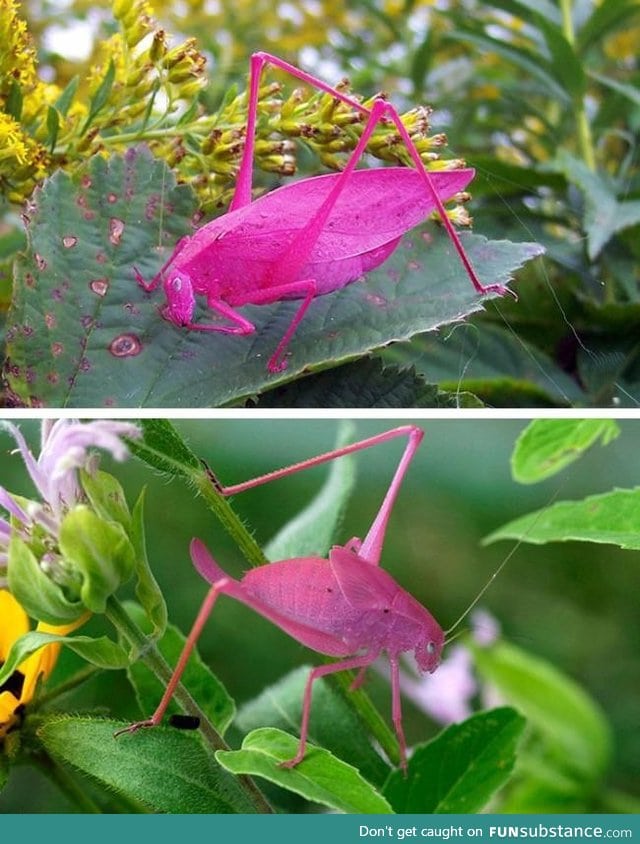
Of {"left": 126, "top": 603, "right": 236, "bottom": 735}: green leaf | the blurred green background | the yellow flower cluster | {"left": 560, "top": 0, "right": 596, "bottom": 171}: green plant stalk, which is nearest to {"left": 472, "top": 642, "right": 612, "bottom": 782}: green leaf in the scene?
the blurred green background

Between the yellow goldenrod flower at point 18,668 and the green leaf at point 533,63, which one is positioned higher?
the green leaf at point 533,63

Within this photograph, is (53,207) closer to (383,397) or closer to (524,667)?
(383,397)

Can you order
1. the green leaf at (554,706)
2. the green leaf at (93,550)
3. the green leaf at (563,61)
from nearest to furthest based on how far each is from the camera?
the green leaf at (93,550), the green leaf at (554,706), the green leaf at (563,61)

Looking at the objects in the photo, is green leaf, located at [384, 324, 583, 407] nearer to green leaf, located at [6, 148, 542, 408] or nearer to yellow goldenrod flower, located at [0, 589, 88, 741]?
green leaf, located at [6, 148, 542, 408]

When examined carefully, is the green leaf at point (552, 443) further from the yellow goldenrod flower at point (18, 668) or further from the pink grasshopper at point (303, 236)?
the yellow goldenrod flower at point (18, 668)

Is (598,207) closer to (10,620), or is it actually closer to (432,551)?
(432,551)

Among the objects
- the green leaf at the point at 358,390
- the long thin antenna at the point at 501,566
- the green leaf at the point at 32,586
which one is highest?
the green leaf at the point at 358,390

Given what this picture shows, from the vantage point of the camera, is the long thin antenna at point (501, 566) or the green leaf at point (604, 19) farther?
the green leaf at point (604, 19)

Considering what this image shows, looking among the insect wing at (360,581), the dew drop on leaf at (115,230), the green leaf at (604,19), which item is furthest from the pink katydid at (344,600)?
the green leaf at (604,19)
